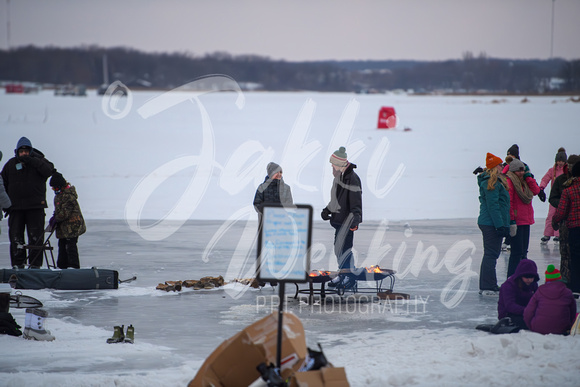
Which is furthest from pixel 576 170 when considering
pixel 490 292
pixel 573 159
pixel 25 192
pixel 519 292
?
pixel 25 192

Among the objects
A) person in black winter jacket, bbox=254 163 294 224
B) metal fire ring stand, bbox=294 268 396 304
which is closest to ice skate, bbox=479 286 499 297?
metal fire ring stand, bbox=294 268 396 304

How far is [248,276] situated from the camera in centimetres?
1061

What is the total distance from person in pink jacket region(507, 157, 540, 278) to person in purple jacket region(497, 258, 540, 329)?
7.27 ft

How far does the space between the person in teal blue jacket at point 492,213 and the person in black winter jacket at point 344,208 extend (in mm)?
1548

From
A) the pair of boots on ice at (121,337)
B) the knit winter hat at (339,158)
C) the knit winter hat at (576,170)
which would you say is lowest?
the pair of boots on ice at (121,337)

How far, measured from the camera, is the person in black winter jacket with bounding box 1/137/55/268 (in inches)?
428

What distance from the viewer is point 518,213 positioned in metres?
10.0

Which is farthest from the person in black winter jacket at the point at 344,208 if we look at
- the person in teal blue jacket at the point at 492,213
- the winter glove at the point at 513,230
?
the winter glove at the point at 513,230

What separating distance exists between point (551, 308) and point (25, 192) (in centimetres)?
735

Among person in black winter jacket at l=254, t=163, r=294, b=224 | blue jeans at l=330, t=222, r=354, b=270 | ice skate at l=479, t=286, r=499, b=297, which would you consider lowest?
ice skate at l=479, t=286, r=499, b=297

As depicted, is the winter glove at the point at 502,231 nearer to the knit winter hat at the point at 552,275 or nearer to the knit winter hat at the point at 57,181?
the knit winter hat at the point at 552,275

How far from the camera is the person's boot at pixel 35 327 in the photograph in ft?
23.8

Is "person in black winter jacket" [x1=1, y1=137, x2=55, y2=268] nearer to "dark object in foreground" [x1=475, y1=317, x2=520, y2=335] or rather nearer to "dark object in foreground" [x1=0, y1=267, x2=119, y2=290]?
"dark object in foreground" [x1=0, y1=267, x2=119, y2=290]

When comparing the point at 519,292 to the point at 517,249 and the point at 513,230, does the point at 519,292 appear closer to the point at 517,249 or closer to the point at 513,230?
the point at 513,230
